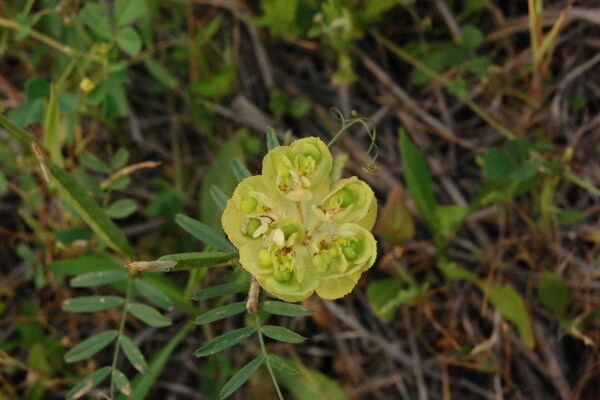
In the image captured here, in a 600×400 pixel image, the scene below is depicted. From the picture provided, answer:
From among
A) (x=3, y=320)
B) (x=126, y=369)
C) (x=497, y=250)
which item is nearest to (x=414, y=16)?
(x=497, y=250)

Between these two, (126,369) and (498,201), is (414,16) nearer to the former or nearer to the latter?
(498,201)

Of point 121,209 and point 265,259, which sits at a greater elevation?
point 265,259

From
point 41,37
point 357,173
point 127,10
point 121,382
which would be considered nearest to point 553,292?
point 357,173

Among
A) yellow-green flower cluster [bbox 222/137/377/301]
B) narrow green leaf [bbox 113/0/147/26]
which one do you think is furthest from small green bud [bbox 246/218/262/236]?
narrow green leaf [bbox 113/0/147/26]

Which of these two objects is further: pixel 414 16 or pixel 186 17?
pixel 186 17

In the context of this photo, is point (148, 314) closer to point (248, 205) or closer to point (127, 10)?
point (248, 205)

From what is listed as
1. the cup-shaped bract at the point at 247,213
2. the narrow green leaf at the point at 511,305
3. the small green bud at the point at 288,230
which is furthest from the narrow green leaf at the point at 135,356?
the narrow green leaf at the point at 511,305

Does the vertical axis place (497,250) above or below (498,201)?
below
